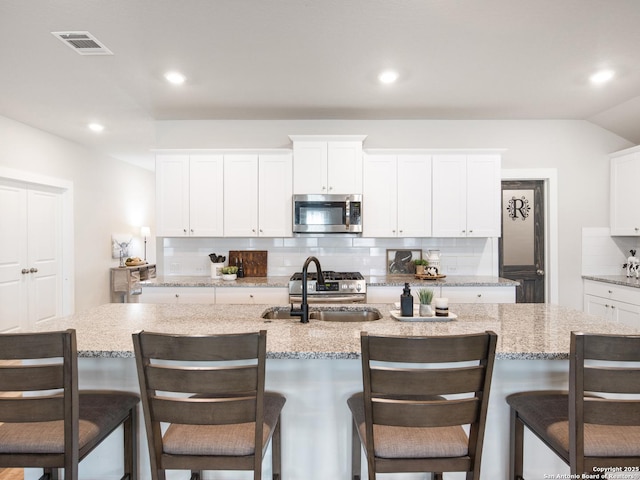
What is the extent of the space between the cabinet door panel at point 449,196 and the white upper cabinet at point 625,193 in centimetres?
173

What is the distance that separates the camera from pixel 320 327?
5.81 feet

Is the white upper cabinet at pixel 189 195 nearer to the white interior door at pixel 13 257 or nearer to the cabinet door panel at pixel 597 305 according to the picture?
the white interior door at pixel 13 257

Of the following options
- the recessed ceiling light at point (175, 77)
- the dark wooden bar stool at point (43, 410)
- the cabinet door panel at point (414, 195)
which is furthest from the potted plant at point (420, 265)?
the dark wooden bar stool at point (43, 410)

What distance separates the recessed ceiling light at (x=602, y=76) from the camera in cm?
294

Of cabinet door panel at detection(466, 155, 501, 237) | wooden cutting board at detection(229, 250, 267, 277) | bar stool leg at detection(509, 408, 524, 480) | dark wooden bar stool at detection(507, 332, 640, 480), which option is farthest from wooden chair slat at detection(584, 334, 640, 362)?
wooden cutting board at detection(229, 250, 267, 277)

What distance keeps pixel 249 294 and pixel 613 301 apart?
3626 millimetres

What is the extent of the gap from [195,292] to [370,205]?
6.54ft

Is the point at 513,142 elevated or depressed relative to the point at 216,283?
elevated

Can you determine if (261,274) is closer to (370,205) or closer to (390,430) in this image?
(370,205)

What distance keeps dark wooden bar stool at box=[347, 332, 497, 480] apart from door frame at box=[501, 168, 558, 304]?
A: 138 inches

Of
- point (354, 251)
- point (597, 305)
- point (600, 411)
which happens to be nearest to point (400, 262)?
point (354, 251)

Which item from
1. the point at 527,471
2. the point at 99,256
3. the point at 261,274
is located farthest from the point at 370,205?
the point at 99,256

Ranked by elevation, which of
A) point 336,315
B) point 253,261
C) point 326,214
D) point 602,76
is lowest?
point 336,315

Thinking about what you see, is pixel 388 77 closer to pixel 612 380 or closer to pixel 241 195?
pixel 241 195
